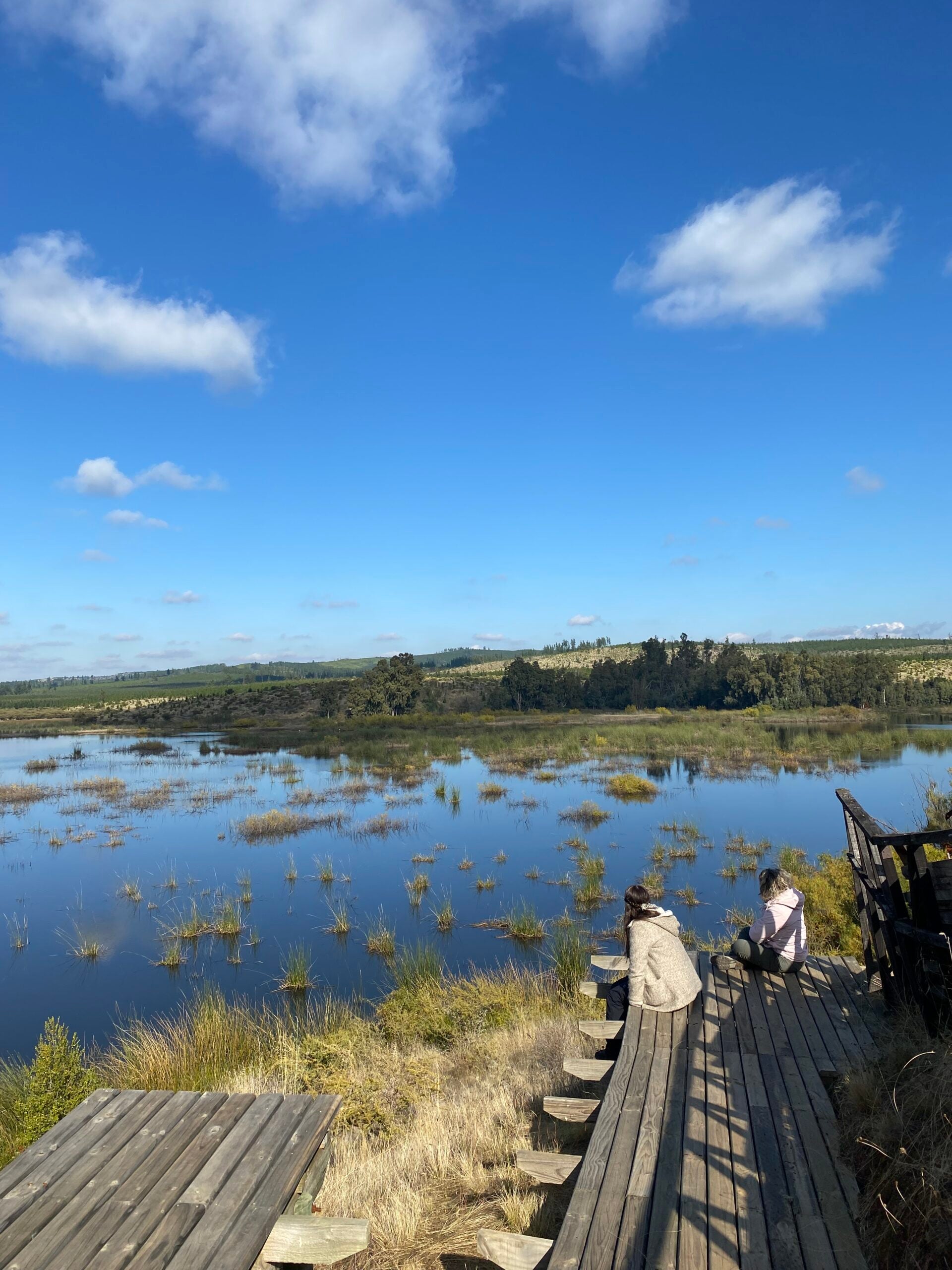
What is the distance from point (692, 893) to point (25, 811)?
21.5 m

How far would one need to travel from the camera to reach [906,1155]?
338 cm

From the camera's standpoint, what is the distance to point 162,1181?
13.0 feet

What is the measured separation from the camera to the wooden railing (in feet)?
15.7

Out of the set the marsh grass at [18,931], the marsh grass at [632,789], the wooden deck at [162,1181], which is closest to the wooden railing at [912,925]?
the wooden deck at [162,1181]

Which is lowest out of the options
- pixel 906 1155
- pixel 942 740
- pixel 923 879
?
pixel 942 740

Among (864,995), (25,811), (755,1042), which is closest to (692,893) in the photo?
(864,995)

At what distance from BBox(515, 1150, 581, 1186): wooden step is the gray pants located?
10.6 ft

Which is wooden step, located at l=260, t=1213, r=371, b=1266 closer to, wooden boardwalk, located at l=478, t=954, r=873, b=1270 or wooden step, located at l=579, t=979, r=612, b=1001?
wooden boardwalk, located at l=478, t=954, r=873, b=1270

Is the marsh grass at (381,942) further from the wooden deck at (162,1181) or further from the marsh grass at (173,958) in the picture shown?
the wooden deck at (162,1181)

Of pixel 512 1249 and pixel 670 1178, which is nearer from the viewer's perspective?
pixel 512 1249

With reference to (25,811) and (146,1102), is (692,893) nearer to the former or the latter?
(146,1102)

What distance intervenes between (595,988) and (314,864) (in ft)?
39.4

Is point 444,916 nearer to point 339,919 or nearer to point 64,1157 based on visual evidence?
point 339,919

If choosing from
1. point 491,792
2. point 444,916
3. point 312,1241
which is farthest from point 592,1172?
point 491,792
